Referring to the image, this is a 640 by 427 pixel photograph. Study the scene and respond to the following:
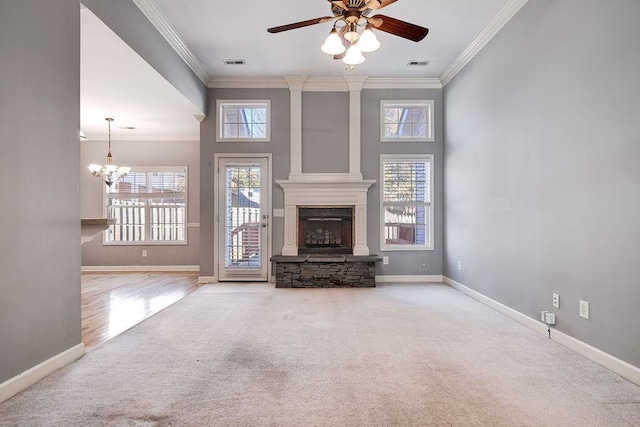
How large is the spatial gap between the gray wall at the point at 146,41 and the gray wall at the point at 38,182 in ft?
1.37

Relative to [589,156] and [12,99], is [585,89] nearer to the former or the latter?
[589,156]

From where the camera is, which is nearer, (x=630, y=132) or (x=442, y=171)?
(x=630, y=132)

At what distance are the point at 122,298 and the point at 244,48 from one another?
11.9 ft

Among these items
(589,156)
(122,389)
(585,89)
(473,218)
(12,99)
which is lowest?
(122,389)

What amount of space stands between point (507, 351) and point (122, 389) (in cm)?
271

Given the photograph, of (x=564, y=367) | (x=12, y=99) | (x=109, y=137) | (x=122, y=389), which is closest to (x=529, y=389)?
(x=564, y=367)

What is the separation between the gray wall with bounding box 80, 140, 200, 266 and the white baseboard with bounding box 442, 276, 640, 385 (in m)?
A: 5.44

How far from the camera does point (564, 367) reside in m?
2.42

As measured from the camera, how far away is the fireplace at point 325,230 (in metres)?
5.55

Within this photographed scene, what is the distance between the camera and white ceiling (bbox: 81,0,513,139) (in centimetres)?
355

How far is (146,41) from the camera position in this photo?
3578 millimetres

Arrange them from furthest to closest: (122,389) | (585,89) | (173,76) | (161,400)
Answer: (173,76)
(585,89)
(122,389)
(161,400)

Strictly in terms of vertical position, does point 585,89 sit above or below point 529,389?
above

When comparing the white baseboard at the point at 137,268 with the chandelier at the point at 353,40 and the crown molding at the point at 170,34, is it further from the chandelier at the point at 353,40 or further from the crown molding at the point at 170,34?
the chandelier at the point at 353,40
